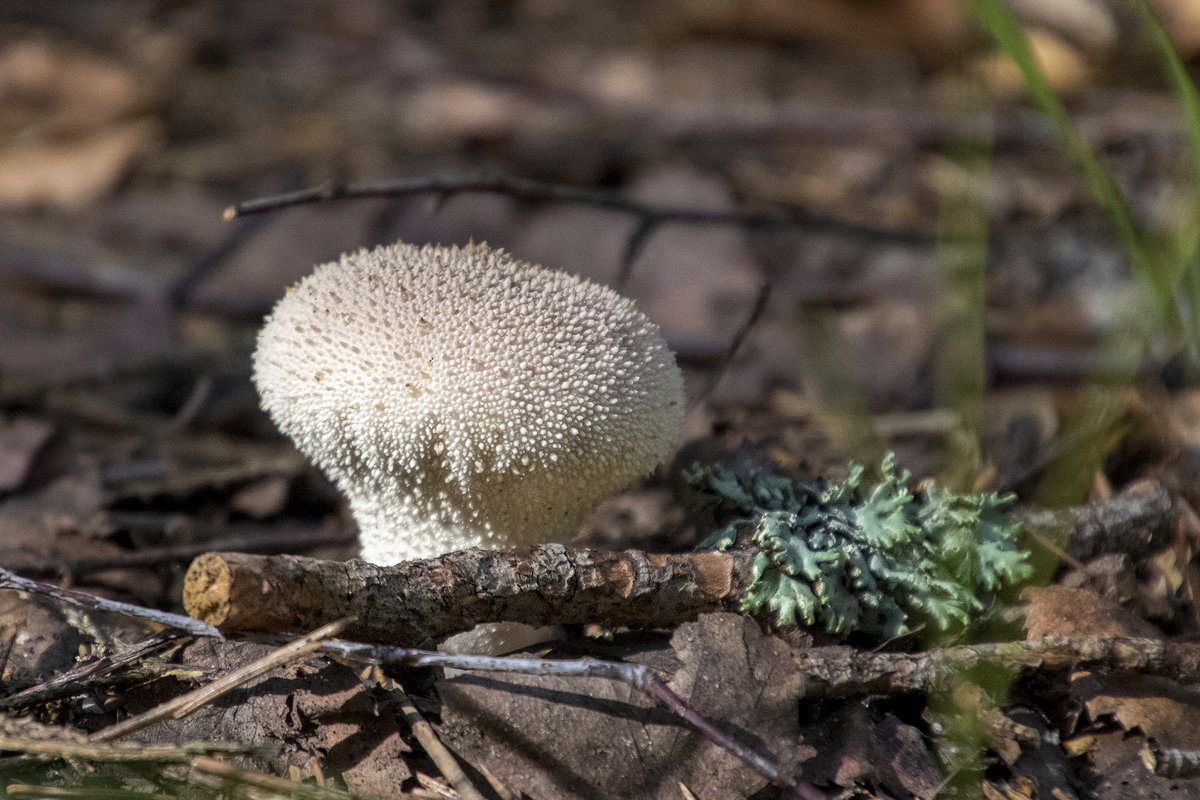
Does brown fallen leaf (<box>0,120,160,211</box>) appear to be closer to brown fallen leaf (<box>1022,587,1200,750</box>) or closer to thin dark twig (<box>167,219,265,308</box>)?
thin dark twig (<box>167,219,265,308</box>)

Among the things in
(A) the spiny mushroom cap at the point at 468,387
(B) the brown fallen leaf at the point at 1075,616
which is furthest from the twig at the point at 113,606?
(B) the brown fallen leaf at the point at 1075,616

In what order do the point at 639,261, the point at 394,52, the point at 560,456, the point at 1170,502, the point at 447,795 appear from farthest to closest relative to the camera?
the point at 394,52 → the point at 639,261 → the point at 1170,502 → the point at 560,456 → the point at 447,795

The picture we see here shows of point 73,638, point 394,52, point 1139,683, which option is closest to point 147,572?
point 73,638

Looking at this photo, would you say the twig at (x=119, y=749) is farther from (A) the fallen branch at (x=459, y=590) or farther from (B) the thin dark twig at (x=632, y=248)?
(B) the thin dark twig at (x=632, y=248)

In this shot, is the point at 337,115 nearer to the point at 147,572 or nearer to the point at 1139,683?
the point at 147,572

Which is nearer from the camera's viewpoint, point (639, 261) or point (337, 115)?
point (639, 261)

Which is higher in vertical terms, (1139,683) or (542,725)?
(1139,683)

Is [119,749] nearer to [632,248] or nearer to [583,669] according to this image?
[583,669]
